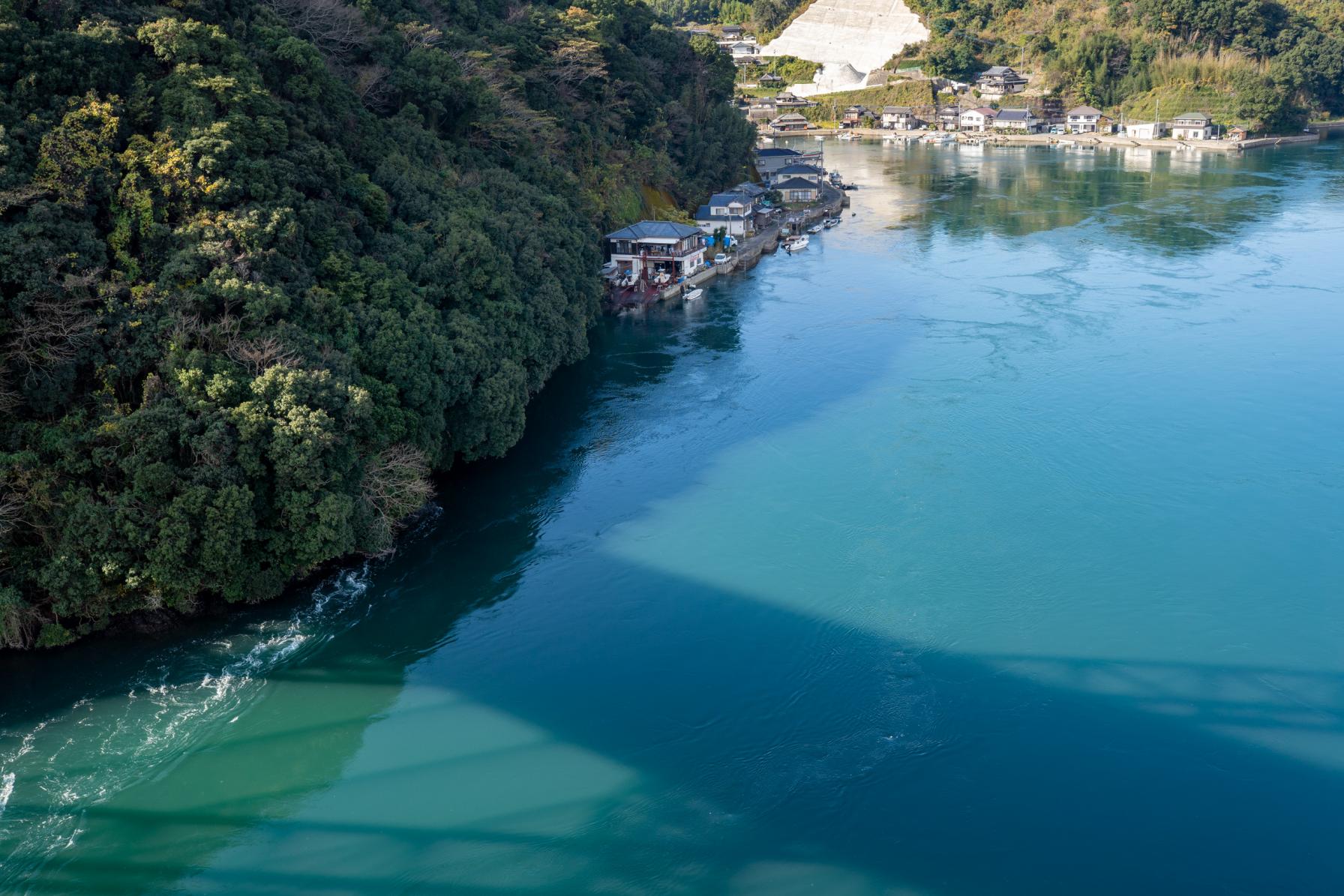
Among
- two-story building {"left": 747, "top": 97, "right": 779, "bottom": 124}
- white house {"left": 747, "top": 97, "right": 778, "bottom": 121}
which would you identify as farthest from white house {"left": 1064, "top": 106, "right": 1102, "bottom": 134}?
white house {"left": 747, "top": 97, "right": 778, "bottom": 121}

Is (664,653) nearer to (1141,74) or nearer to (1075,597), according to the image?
(1075,597)

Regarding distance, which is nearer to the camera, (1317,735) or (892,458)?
(1317,735)

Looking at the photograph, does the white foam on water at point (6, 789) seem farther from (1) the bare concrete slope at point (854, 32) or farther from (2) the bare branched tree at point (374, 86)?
(1) the bare concrete slope at point (854, 32)

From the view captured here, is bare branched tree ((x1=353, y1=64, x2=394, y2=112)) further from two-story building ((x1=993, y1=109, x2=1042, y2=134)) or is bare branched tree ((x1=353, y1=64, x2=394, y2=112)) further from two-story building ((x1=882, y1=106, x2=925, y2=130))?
two-story building ((x1=882, y1=106, x2=925, y2=130))

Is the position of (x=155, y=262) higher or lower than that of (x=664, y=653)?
higher

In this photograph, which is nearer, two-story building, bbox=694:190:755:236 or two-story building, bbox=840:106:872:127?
two-story building, bbox=694:190:755:236

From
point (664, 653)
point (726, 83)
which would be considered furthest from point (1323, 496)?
point (726, 83)
